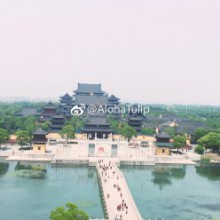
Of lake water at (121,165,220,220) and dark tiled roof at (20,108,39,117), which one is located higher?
dark tiled roof at (20,108,39,117)

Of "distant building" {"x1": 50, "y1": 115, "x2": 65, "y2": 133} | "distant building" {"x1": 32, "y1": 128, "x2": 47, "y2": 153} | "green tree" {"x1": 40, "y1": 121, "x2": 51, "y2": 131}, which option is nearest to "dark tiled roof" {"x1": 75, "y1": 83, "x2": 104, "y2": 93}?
"distant building" {"x1": 50, "y1": 115, "x2": 65, "y2": 133}

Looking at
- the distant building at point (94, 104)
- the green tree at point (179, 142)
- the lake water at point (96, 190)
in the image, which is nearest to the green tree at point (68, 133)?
the distant building at point (94, 104)

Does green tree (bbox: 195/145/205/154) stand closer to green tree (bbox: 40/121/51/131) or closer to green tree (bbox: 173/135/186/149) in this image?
green tree (bbox: 173/135/186/149)

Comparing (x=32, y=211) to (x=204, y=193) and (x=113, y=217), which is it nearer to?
(x=113, y=217)

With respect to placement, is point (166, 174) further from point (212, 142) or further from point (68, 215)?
point (68, 215)

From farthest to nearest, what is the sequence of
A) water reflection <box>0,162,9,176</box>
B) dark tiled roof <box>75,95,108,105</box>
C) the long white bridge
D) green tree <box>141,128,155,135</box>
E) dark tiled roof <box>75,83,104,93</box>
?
dark tiled roof <box>75,83,104,93</box> → dark tiled roof <box>75,95,108,105</box> → green tree <box>141,128,155,135</box> → water reflection <box>0,162,9,176</box> → the long white bridge

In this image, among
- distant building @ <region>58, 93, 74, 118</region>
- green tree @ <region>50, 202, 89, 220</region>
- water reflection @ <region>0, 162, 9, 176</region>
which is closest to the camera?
green tree @ <region>50, 202, 89, 220</region>

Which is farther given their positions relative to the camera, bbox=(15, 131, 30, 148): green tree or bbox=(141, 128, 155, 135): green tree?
bbox=(141, 128, 155, 135): green tree

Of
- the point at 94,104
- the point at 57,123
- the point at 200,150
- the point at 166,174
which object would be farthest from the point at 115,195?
the point at 94,104
